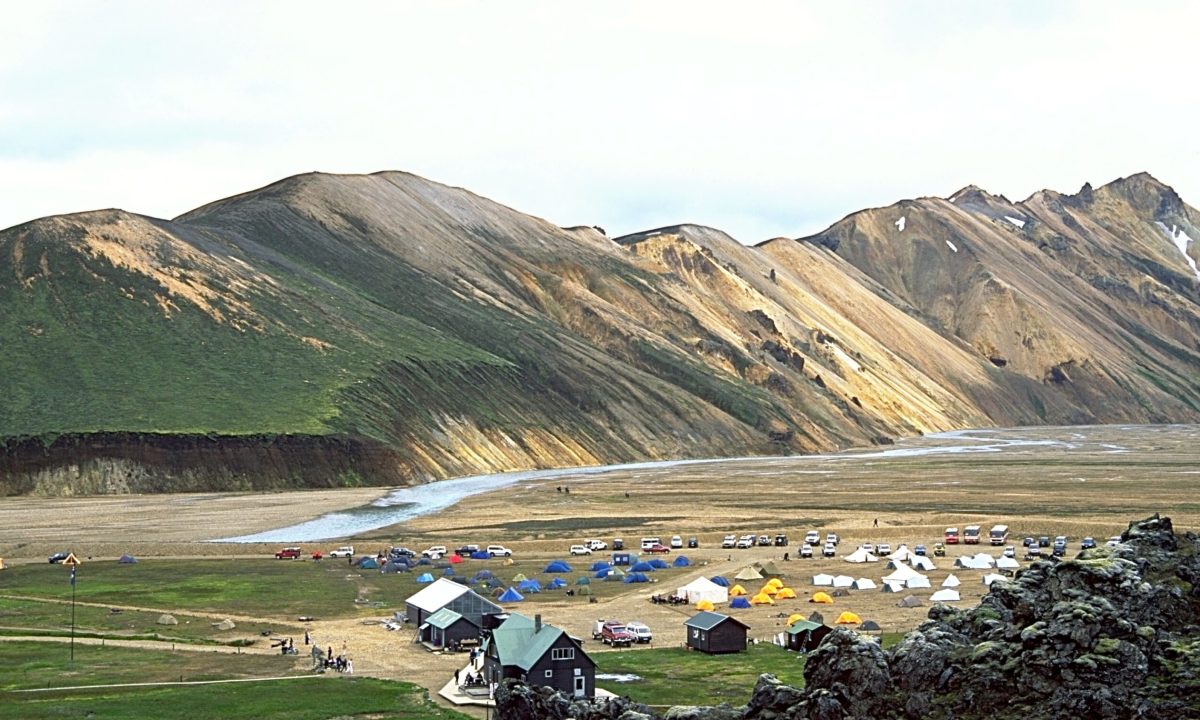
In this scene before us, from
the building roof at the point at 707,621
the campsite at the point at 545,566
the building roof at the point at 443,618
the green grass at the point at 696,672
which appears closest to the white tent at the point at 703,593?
the campsite at the point at 545,566

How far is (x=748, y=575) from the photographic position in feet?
278

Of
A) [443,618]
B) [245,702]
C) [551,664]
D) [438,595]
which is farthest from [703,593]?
[245,702]

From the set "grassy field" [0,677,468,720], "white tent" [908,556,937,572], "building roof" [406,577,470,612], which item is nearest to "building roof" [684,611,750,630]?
Answer: "building roof" [406,577,470,612]

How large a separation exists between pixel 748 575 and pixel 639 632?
71.4 ft

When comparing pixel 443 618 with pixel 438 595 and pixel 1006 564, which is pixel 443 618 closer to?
pixel 438 595

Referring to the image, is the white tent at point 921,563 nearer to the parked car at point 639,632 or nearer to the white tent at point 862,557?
the white tent at point 862,557

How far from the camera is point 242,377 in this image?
173500 millimetres

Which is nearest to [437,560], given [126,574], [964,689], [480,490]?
[126,574]

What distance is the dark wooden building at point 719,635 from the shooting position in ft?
199

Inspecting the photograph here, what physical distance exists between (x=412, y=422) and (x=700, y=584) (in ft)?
339

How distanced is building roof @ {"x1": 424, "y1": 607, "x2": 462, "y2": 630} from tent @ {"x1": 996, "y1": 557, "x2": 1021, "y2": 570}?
38699 millimetres

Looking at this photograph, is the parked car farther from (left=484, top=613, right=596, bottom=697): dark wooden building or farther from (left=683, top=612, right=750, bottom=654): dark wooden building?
Result: (left=484, top=613, right=596, bottom=697): dark wooden building

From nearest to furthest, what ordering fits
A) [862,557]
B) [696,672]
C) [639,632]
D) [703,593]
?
[696,672]
[639,632]
[703,593]
[862,557]

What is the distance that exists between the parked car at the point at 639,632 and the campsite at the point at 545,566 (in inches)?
37.0
